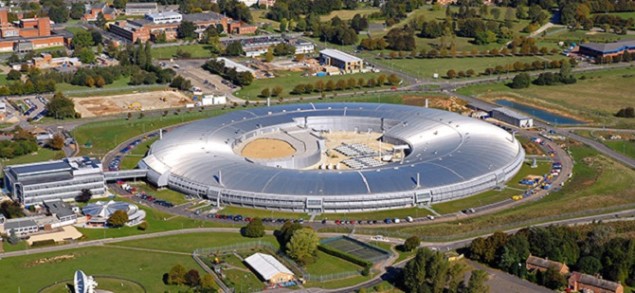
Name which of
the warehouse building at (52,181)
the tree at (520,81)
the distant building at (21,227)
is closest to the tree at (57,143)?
the warehouse building at (52,181)

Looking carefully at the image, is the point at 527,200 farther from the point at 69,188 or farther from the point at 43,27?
the point at 43,27

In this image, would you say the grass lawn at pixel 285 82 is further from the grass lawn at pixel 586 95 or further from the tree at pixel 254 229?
the tree at pixel 254 229

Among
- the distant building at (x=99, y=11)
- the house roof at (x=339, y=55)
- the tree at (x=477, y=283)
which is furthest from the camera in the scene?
the distant building at (x=99, y=11)

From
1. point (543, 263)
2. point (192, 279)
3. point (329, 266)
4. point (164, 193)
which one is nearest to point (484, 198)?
point (543, 263)

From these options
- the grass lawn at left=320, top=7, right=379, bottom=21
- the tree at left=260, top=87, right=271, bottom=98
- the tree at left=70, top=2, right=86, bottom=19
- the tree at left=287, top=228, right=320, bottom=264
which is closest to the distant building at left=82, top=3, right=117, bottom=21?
the tree at left=70, top=2, right=86, bottom=19

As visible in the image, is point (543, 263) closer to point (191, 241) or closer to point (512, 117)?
point (191, 241)
